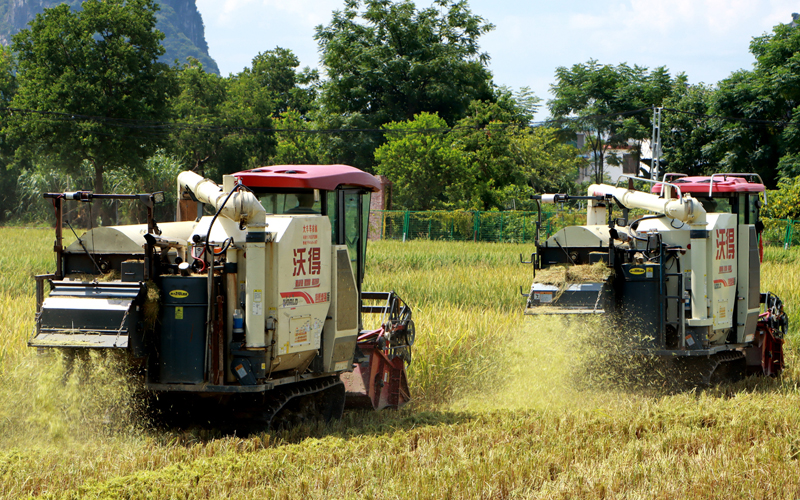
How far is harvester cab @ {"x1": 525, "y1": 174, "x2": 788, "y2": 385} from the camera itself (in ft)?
31.9

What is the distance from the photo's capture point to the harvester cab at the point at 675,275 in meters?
9.73

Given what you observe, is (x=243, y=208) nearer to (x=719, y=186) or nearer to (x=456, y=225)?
(x=719, y=186)

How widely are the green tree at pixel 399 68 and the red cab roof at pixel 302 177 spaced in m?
46.9

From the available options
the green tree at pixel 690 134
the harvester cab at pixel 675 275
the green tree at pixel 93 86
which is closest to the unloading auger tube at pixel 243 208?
the harvester cab at pixel 675 275

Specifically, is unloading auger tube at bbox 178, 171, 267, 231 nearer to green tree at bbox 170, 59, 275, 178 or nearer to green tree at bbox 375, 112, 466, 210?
green tree at bbox 375, 112, 466, 210

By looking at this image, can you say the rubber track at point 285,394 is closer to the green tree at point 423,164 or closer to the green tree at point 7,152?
the green tree at point 423,164

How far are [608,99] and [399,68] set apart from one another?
52.3ft

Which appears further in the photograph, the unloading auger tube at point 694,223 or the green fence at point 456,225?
the green fence at point 456,225

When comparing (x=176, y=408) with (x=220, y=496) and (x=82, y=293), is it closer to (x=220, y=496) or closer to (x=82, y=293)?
(x=82, y=293)

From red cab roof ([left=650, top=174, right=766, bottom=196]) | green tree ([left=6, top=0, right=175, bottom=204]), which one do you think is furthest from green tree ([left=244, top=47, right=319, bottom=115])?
red cab roof ([left=650, top=174, right=766, bottom=196])

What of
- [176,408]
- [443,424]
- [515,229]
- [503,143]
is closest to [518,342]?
[443,424]

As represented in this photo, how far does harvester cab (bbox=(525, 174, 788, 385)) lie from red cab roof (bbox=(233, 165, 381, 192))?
10.5ft

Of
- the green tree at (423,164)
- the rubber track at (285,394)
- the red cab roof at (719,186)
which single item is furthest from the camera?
the green tree at (423,164)

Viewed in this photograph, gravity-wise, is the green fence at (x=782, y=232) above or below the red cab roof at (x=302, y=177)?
below
